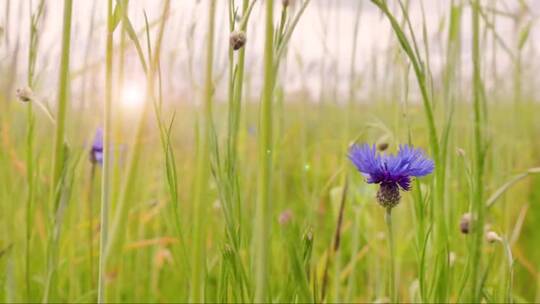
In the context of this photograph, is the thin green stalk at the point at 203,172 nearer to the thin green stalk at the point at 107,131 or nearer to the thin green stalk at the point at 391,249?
the thin green stalk at the point at 107,131

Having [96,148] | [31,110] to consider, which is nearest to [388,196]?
[31,110]

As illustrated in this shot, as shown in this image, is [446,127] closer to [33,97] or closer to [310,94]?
[33,97]

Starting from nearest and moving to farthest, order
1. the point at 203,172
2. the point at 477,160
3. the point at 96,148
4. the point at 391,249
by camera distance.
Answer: the point at 203,172, the point at 477,160, the point at 391,249, the point at 96,148

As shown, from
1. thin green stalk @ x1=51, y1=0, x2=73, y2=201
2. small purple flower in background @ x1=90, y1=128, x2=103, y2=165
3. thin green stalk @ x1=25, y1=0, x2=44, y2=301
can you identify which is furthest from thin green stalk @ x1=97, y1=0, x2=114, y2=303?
small purple flower in background @ x1=90, y1=128, x2=103, y2=165

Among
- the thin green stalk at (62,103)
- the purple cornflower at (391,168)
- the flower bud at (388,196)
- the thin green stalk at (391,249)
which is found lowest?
the thin green stalk at (391,249)

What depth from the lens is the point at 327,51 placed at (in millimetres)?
1142

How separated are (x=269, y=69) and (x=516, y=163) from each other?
1361mm

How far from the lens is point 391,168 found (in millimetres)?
692

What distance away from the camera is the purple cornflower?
677mm

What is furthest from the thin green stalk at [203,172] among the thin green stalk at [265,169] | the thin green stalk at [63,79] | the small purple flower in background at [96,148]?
the small purple flower in background at [96,148]

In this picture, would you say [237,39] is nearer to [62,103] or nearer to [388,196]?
[62,103]

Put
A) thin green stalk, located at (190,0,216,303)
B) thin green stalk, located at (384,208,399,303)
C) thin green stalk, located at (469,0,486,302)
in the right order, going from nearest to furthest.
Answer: thin green stalk, located at (190,0,216,303) < thin green stalk, located at (469,0,486,302) < thin green stalk, located at (384,208,399,303)

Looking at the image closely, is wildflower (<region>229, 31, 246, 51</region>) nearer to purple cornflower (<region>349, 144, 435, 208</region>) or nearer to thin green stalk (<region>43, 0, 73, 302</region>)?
thin green stalk (<region>43, 0, 73, 302</region>)

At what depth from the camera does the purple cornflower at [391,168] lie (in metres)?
0.68
